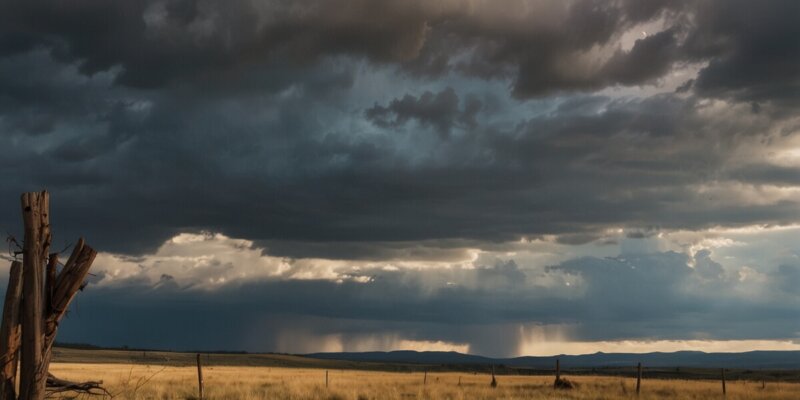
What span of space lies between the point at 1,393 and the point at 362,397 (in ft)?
84.1

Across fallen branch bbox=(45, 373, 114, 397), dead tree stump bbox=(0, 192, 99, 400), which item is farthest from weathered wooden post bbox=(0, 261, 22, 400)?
fallen branch bbox=(45, 373, 114, 397)

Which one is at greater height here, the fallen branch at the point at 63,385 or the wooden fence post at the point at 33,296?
the wooden fence post at the point at 33,296

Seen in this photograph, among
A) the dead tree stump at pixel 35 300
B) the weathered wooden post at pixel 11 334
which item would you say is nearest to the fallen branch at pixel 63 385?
the dead tree stump at pixel 35 300

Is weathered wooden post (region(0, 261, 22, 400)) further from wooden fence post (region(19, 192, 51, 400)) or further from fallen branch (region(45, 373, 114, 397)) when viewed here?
fallen branch (region(45, 373, 114, 397))

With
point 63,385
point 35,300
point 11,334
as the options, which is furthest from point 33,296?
point 63,385

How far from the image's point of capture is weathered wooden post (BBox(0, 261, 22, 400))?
827 cm

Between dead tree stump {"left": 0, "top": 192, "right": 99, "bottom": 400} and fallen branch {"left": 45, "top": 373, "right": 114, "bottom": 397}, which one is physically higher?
dead tree stump {"left": 0, "top": 192, "right": 99, "bottom": 400}

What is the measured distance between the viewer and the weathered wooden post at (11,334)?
8.27m

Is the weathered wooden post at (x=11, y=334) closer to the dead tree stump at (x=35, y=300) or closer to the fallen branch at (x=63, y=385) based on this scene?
the dead tree stump at (x=35, y=300)

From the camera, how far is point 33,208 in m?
8.30

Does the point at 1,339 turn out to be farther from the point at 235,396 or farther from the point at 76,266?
the point at 235,396

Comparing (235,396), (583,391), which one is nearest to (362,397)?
(235,396)

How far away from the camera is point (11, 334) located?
8.33 m

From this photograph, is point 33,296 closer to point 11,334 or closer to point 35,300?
point 35,300
